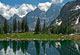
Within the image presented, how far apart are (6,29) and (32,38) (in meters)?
30.6

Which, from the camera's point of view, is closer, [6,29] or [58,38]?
[58,38]

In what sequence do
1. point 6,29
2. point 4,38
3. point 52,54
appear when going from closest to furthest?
point 52,54 → point 4,38 → point 6,29

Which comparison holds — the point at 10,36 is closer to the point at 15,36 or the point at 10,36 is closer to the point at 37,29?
the point at 15,36

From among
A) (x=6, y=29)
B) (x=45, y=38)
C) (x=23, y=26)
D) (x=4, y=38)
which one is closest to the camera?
(x=4, y=38)

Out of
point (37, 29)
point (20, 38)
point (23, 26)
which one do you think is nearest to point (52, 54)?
point (20, 38)

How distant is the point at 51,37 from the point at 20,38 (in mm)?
25720

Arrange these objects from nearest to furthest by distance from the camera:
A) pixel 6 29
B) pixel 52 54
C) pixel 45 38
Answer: pixel 52 54
pixel 45 38
pixel 6 29

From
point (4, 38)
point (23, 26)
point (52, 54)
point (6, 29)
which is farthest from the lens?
point (23, 26)

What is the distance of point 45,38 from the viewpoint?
14000 cm

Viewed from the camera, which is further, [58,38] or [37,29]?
[37,29]

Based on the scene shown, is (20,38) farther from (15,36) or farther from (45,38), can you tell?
(45,38)

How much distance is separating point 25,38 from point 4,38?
14693 mm

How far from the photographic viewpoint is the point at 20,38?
131375 mm

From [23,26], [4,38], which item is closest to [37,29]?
[23,26]
